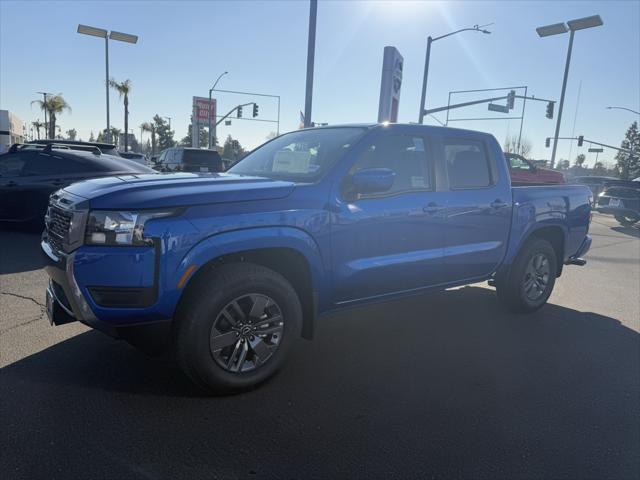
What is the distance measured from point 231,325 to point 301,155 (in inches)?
62.5

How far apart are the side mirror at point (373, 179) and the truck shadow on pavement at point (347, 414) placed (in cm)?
140

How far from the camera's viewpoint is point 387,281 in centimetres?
378

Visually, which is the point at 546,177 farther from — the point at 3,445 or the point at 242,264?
the point at 3,445

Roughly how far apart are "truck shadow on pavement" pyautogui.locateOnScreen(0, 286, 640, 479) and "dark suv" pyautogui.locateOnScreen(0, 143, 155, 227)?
13.8 ft

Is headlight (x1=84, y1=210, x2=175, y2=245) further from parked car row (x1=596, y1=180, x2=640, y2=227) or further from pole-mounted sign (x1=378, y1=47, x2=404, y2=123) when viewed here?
parked car row (x1=596, y1=180, x2=640, y2=227)

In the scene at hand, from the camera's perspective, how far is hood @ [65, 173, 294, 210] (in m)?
2.71

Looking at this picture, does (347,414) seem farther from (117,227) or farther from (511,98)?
(511,98)

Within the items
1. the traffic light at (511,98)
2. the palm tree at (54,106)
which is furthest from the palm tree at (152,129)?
the traffic light at (511,98)

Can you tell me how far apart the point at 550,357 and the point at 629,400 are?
74cm

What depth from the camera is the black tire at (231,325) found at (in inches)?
111

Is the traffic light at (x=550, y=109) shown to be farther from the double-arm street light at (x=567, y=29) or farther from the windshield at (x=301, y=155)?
the windshield at (x=301, y=155)

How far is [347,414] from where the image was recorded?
295 centimetres

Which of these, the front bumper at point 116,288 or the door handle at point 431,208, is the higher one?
the door handle at point 431,208

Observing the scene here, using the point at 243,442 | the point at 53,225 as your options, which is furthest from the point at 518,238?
the point at 53,225
